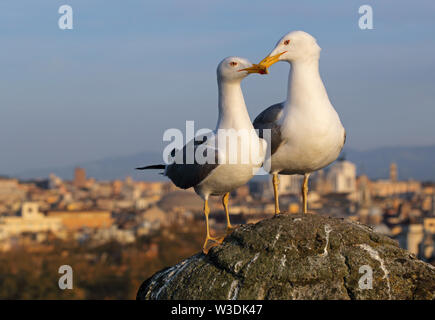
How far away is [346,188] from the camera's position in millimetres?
181875

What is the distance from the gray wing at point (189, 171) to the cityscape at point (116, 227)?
1231cm

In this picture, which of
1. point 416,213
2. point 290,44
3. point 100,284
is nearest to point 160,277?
point 290,44

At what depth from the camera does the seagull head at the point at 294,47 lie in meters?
7.37

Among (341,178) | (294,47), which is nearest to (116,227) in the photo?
(294,47)

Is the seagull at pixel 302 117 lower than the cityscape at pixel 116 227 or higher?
higher

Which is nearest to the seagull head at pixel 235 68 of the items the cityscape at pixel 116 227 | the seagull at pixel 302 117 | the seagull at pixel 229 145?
the seagull at pixel 229 145

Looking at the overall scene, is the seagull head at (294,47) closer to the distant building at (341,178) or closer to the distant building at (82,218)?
the distant building at (82,218)

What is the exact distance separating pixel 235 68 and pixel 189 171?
37.4 inches

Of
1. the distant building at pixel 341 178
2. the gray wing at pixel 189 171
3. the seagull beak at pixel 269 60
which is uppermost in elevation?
the seagull beak at pixel 269 60

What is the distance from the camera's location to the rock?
6840 mm

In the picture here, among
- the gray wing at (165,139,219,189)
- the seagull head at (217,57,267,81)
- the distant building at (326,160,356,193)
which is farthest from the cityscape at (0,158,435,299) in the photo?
the seagull head at (217,57,267,81)

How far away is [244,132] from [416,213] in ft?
361

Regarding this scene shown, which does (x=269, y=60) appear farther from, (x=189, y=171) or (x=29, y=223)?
(x=29, y=223)

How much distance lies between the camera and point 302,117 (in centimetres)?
732
